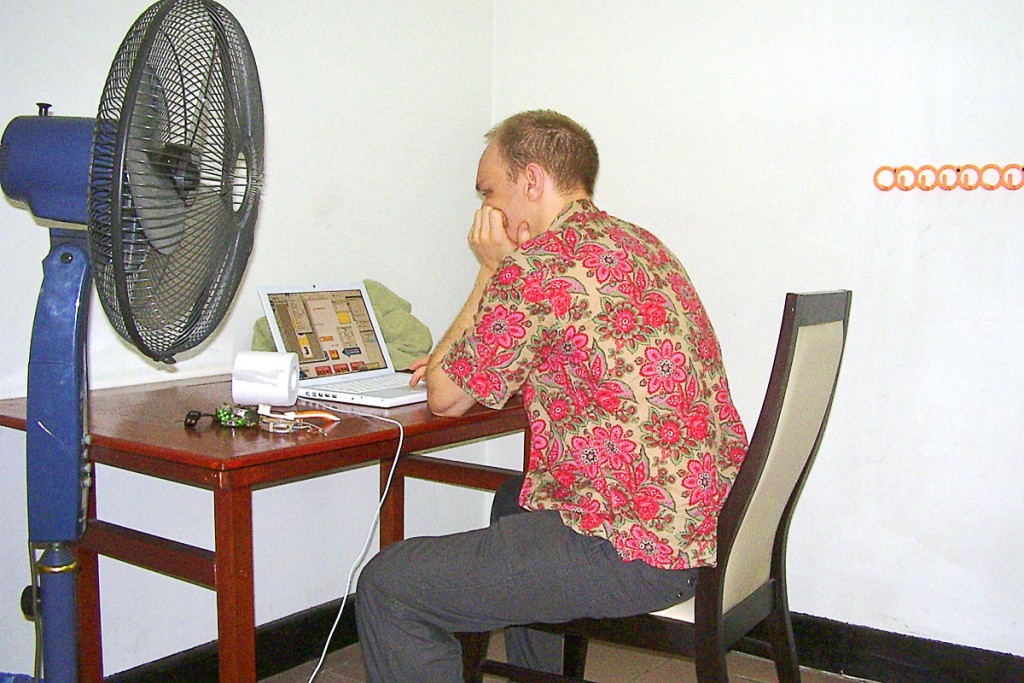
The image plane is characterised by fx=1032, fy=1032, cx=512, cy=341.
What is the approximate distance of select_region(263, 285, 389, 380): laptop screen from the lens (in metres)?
1.91

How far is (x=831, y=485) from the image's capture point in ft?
7.55

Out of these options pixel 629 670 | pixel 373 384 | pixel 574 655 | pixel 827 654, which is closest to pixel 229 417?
pixel 373 384

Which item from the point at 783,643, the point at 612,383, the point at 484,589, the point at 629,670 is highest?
the point at 612,383

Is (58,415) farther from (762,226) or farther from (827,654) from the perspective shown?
(827,654)

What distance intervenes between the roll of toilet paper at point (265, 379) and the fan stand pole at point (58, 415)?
0.33 m

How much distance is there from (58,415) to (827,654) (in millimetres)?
1756

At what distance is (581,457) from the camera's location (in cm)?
145

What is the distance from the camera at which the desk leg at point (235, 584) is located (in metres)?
1.40

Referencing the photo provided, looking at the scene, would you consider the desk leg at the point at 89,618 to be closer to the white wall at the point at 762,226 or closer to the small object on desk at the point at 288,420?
the white wall at the point at 762,226

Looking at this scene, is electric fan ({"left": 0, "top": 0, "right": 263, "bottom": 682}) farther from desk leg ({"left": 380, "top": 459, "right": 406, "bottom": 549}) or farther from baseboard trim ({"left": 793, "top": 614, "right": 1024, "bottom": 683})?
baseboard trim ({"left": 793, "top": 614, "right": 1024, "bottom": 683})

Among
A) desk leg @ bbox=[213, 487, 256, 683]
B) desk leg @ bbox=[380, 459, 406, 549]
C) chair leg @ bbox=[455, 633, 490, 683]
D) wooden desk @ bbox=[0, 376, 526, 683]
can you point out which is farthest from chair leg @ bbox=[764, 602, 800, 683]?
desk leg @ bbox=[380, 459, 406, 549]

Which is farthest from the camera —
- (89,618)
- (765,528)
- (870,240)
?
(870,240)

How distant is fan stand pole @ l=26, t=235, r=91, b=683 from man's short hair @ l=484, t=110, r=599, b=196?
663mm

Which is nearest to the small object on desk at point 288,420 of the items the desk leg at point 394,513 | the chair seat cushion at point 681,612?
the chair seat cushion at point 681,612
